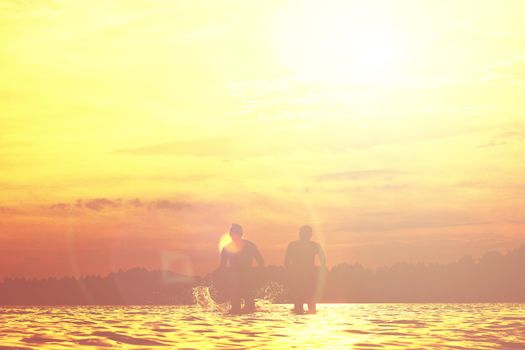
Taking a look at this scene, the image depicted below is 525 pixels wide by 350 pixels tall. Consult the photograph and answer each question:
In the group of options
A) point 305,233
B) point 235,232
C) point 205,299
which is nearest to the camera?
point 235,232

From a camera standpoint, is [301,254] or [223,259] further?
[301,254]

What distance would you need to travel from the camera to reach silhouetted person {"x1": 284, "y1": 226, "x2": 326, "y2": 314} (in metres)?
32.1

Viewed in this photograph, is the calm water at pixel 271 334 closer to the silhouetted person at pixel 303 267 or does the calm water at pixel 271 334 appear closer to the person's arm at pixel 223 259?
the silhouetted person at pixel 303 267

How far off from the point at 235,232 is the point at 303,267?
3056 millimetres

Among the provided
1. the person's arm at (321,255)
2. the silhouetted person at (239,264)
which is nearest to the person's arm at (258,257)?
the silhouetted person at (239,264)

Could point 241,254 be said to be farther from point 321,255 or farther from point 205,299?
point 205,299

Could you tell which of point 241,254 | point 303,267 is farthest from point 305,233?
point 241,254

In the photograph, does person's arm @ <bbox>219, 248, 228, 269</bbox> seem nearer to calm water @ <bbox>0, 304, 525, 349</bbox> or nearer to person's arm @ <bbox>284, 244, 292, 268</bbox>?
person's arm @ <bbox>284, 244, 292, 268</bbox>

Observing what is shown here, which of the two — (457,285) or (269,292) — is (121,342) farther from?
(457,285)

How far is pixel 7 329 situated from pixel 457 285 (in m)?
121

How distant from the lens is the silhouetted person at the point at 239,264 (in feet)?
104

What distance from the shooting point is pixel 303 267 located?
32.2 m

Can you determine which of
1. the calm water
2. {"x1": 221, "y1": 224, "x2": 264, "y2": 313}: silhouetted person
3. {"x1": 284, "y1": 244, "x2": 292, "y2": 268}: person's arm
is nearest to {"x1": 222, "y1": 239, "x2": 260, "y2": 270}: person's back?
{"x1": 221, "y1": 224, "x2": 264, "y2": 313}: silhouetted person

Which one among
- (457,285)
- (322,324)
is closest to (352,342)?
(322,324)
